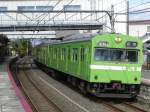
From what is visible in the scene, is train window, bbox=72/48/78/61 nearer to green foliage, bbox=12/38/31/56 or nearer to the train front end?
the train front end

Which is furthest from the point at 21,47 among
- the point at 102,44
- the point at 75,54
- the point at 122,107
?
the point at 122,107

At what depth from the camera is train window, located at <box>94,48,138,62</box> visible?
1988 centimetres

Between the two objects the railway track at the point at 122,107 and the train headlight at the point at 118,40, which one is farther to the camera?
the train headlight at the point at 118,40

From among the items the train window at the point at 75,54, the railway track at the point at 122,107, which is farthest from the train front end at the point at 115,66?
the train window at the point at 75,54

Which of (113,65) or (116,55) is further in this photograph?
(116,55)

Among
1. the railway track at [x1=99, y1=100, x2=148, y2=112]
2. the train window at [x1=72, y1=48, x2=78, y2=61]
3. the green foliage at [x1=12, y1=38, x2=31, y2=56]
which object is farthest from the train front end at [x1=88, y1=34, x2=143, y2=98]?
the green foliage at [x1=12, y1=38, x2=31, y2=56]

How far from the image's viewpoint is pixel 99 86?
64.8 ft

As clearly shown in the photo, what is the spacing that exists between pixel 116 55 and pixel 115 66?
504mm

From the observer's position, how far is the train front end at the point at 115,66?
1969cm

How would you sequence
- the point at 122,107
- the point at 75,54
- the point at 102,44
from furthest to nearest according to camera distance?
the point at 75,54
the point at 102,44
the point at 122,107

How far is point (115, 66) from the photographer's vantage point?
1984 centimetres

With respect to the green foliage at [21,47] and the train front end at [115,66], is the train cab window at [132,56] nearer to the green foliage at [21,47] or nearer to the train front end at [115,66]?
the train front end at [115,66]

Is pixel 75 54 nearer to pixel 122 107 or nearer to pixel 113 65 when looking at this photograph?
pixel 113 65

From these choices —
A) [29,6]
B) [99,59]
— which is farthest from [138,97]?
[29,6]
